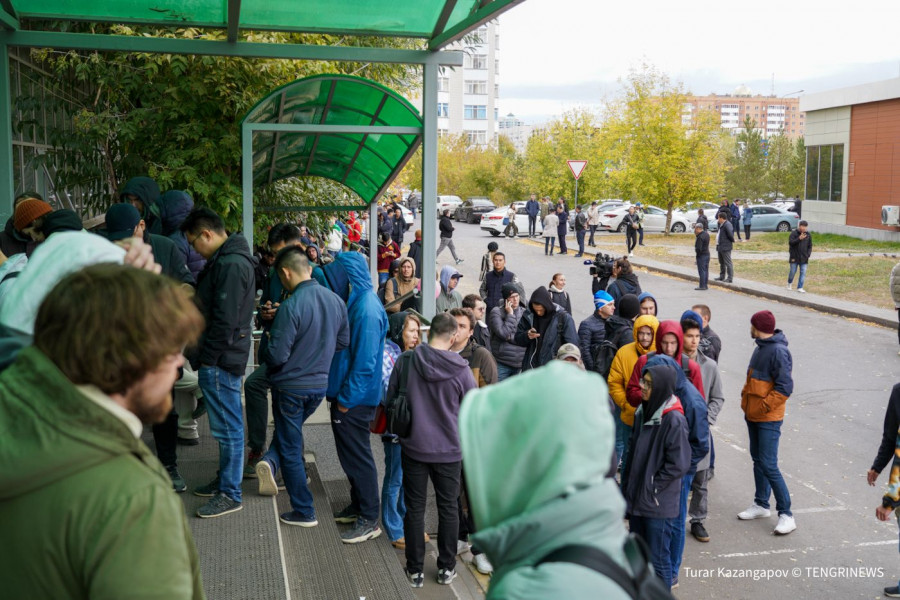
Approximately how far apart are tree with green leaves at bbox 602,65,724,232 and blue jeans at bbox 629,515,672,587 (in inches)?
1300

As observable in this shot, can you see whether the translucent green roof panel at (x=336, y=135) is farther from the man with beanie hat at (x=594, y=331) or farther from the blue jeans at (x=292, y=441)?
the blue jeans at (x=292, y=441)

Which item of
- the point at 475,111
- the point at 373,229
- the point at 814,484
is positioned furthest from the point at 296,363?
the point at 475,111

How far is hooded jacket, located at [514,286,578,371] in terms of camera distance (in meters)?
8.58

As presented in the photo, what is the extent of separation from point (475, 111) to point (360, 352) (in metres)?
111

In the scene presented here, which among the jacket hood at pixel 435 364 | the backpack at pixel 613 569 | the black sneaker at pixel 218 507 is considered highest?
the backpack at pixel 613 569

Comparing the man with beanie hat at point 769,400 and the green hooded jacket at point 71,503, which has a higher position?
the green hooded jacket at point 71,503

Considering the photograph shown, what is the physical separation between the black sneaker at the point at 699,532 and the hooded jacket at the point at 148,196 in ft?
16.1

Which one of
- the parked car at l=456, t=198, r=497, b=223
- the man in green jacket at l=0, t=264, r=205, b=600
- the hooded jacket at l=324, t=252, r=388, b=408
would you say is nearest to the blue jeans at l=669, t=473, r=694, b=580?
the hooded jacket at l=324, t=252, r=388, b=408

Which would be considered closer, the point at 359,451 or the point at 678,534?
the point at 678,534

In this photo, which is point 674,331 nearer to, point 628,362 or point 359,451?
point 628,362

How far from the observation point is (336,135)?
396 inches

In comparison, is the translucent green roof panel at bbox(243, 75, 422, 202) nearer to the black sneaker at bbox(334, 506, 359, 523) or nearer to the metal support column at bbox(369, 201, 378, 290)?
the metal support column at bbox(369, 201, 378, 290)

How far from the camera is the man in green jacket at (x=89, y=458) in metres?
1.72

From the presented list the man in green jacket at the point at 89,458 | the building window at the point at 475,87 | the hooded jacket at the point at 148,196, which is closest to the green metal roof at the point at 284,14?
the hooded jacket at the point at 148,196
